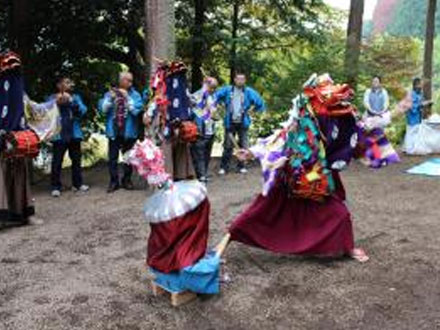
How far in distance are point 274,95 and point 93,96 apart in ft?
11.4

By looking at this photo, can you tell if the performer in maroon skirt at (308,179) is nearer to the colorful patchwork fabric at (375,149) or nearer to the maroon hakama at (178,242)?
the colorful patchwork fabric at (375,149)

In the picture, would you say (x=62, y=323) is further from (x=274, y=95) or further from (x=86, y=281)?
(x=274, y=95)

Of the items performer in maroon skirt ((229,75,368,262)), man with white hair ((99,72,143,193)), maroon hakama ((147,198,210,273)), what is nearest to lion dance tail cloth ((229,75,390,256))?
performer in maroon skirt ((229,75,368,262))

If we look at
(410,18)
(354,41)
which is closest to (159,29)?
(354,41)

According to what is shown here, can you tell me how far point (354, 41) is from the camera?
14281 millimetres

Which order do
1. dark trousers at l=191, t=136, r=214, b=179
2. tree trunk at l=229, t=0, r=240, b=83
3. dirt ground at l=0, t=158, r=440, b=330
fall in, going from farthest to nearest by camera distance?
tree trunk at l=229, t=0, r=240, b=83 → dark trousers at l=191, t=136, r=214, b=179 → dirt ground at l=0, t=158, r=440, b=330

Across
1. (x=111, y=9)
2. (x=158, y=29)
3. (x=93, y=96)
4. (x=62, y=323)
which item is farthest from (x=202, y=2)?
(x=62, y=323)

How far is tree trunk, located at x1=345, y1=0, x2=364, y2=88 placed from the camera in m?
13.7

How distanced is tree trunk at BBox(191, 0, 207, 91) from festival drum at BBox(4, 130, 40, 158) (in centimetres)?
582

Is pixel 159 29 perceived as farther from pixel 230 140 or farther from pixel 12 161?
pixel 230 140

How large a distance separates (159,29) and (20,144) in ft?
7.18

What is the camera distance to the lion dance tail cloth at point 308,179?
227 inches

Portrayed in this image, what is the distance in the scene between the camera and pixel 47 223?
7879mm

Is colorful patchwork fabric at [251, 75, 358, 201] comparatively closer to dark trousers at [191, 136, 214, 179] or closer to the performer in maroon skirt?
the performer in maroon skirt
